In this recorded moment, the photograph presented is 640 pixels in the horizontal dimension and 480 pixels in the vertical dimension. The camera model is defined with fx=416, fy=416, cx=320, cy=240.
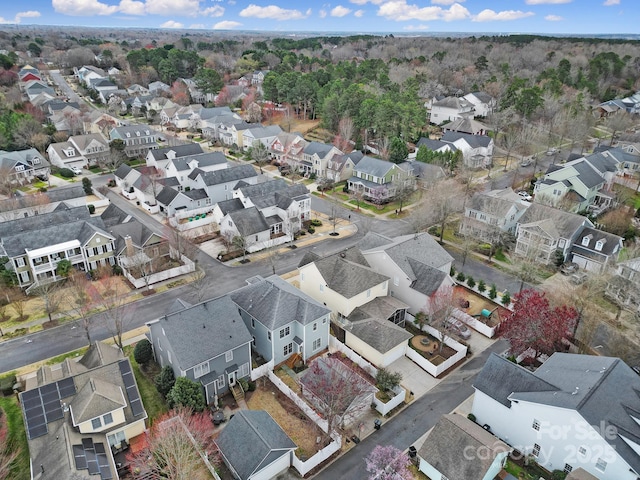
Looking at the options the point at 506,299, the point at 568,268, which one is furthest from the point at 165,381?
the point at 568,268

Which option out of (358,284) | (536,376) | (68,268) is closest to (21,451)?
(68,268)

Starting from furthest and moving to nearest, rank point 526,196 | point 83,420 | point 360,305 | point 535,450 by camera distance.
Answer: point 526,196, point 360,305, point 535,450, point 83,420

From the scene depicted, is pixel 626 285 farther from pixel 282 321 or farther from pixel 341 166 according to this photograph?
pixel 341 166

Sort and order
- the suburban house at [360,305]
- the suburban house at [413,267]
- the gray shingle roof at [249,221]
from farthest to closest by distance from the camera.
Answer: the gray shingle roof at [249,221] → the suburban house at [413,267] → the suburban house at [360,305]

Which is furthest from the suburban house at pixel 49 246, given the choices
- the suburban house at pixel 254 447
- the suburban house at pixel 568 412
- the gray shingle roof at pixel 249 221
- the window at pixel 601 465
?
the window at pixel 601 465

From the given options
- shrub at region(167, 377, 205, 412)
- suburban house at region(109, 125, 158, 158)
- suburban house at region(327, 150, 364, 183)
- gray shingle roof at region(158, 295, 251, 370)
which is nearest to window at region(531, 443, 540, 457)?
gray shingle roof at region(158, 295, 251, 370)

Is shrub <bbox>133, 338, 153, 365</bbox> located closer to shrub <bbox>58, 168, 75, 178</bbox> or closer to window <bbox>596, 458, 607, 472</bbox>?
window <bbox>596, 458, 607, 472</bbox>

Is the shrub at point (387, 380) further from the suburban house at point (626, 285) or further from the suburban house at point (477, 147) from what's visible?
the suburban house at point (477, 147)
